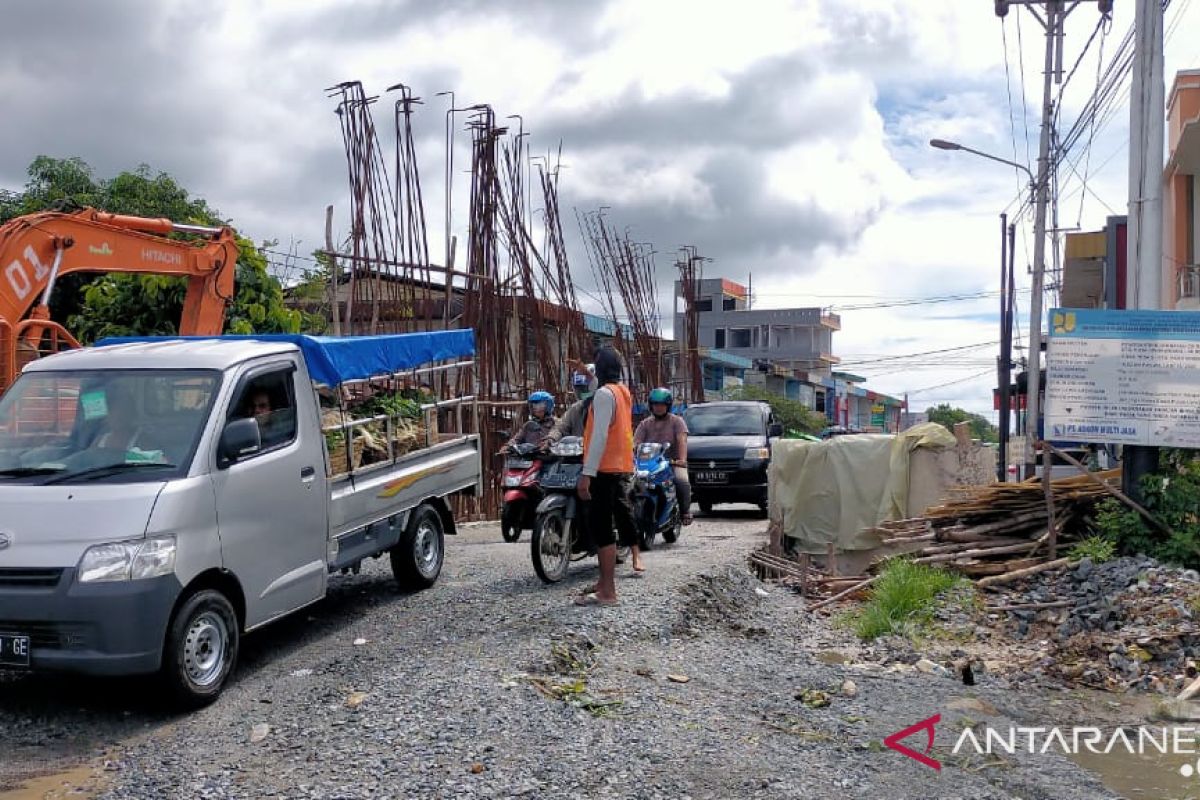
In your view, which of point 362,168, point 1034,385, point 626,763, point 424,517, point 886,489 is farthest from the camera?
point 1034,385

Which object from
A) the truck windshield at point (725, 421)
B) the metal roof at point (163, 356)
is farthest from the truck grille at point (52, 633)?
the truck windshield at point (725, 421)

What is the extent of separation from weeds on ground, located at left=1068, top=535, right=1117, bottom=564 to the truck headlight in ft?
23.4

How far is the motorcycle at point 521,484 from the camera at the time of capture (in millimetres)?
10320

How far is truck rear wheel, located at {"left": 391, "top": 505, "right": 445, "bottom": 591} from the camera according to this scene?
861 cm

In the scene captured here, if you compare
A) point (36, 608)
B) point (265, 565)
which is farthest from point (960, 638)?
point (36, 608)

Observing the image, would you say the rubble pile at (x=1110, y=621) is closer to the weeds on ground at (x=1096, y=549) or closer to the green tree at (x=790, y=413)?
the weeds on ground at (x=1096, y=549)

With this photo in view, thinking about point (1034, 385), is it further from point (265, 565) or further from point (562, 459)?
point (265, 565)

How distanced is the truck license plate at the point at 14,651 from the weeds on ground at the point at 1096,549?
7703 mm

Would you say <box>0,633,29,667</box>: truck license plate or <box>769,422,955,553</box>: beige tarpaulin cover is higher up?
<box>0,633,29,667</box>: truck license plate

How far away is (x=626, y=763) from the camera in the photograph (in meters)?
4.99

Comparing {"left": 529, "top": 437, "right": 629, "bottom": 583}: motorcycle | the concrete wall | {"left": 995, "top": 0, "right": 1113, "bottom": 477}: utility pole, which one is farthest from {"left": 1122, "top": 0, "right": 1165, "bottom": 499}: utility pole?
{"left": 995, "top": 0, "right": 1113, "bottom": 477}: utility pole

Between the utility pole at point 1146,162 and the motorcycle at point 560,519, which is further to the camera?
the utility pole at point 1146,162

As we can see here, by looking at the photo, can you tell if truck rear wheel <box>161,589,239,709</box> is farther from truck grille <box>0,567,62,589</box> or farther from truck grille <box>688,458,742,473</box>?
truck grille <box>688,458,742,473</box>

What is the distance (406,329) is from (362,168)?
242cm
